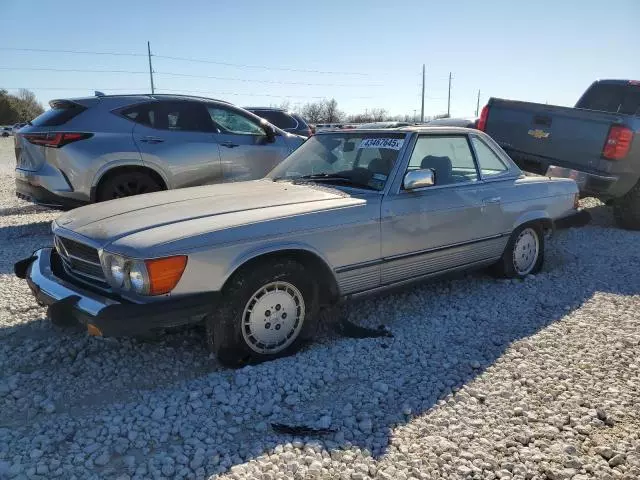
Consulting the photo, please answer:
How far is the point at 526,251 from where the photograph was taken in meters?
5.20

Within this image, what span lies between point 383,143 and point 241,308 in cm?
188

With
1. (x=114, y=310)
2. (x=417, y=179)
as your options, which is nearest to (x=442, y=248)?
(x=417, y=179)

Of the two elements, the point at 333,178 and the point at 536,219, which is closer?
the point at 333,178

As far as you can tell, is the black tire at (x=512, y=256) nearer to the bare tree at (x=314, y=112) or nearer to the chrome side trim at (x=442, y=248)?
the chrome side trim at (x=442, y=248)

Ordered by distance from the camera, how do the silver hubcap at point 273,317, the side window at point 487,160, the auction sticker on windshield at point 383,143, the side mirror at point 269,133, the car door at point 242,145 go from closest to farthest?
the silver hubcap at point 273,317 → the auction sticker on windshield at point 383,143 → the side window at point 487,160 → the car door at point 242,145 → the side mirror at point 269,133

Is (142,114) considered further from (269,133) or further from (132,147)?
(269,133)

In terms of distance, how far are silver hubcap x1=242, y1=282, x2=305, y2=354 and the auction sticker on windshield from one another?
1.48 metres

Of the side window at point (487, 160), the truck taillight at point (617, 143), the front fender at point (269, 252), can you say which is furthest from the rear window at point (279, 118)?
the front fender at point (269, 252)

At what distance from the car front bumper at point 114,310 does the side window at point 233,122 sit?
4.16 metres

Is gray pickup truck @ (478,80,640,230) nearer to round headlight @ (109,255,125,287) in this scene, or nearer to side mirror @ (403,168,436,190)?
side mirror @ (403,168,436,190)

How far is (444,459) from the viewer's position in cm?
246

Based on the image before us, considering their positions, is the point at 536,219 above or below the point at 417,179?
below

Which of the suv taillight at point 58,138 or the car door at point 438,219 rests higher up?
the suv taillight at point 58,138

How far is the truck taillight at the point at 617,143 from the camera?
6.43 m
